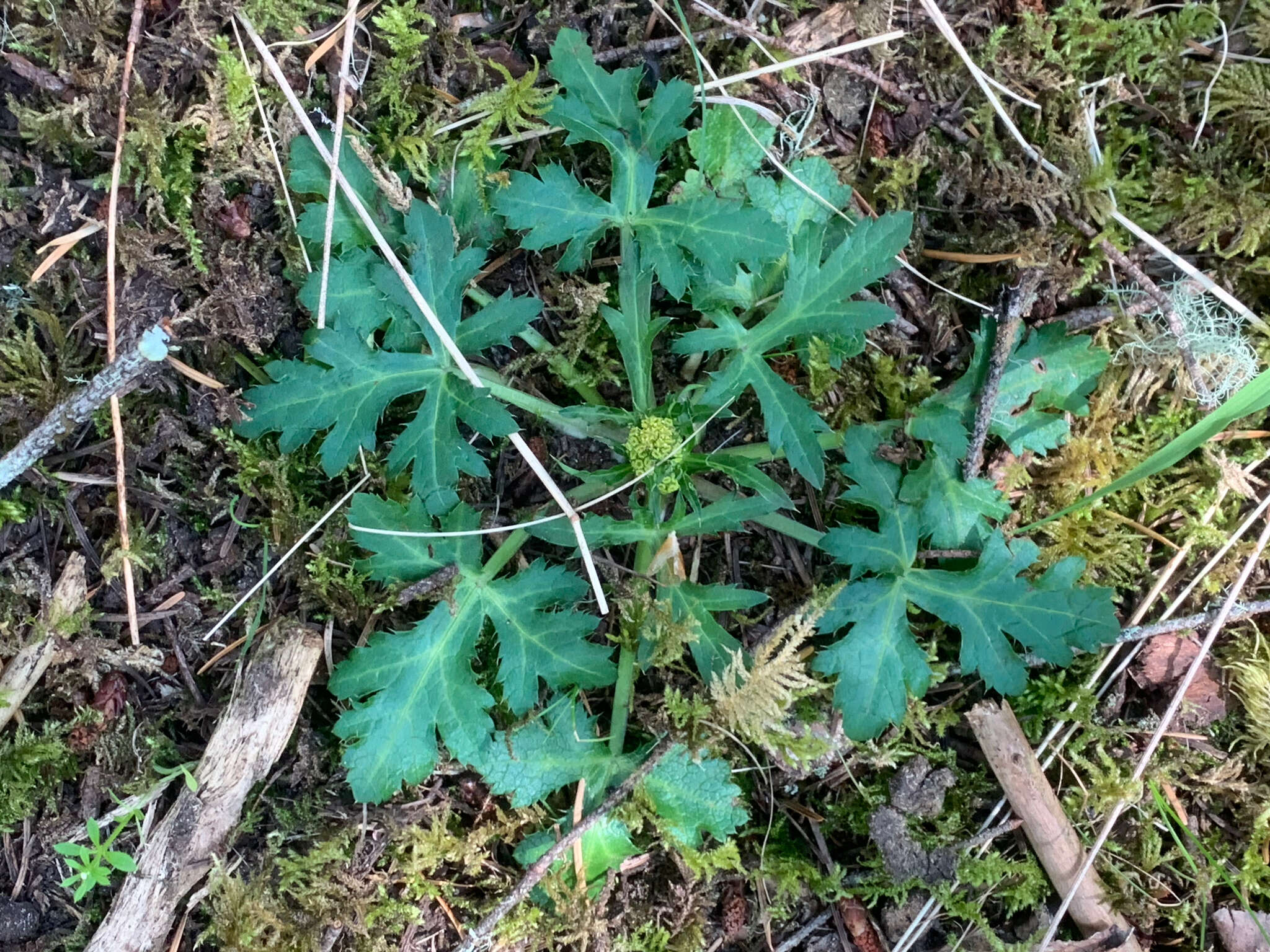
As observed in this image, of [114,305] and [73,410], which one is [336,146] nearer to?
[114,305]

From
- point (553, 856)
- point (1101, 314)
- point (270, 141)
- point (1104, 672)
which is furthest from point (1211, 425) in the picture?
point (270, 141)

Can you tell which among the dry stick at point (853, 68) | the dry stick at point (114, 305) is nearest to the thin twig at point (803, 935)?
the dry stick at point (114, 305)

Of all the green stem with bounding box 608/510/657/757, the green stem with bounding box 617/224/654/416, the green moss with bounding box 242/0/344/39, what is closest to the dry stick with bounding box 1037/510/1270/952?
the green stem with bounding box 608/510/657/757

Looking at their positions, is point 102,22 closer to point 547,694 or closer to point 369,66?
point 369,66

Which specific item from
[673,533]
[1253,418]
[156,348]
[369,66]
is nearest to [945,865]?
[673,533]

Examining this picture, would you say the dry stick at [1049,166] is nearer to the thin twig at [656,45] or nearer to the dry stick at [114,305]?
the thin twig at [656,45]

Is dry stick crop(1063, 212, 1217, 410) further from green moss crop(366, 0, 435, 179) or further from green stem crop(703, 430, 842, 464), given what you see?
green moss crop(366, 0, 435, 179)
